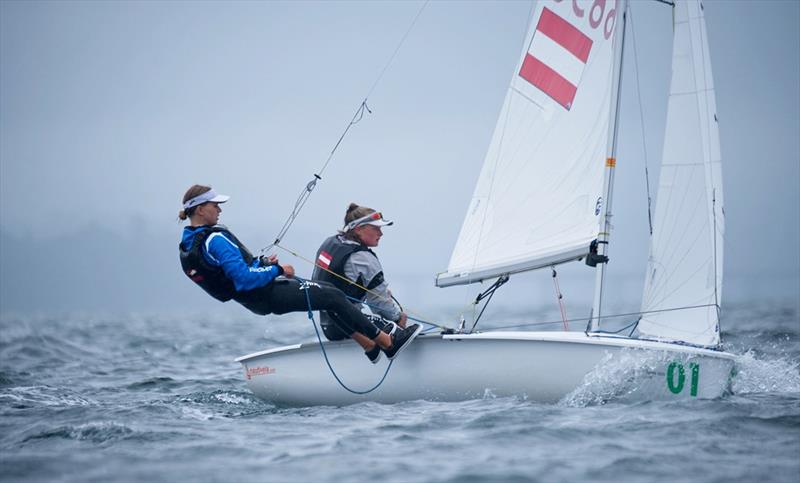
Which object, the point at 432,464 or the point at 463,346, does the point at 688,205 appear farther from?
the point at 432,464

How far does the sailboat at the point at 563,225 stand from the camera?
5.73 metres

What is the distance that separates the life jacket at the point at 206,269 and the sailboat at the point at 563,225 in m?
0.71

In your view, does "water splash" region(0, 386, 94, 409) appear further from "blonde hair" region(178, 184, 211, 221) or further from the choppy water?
"blonde hair" region(178, 184, 211, 221)

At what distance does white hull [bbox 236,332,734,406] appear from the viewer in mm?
5484

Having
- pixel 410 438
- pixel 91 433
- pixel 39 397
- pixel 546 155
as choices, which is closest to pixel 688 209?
pixel 546 155

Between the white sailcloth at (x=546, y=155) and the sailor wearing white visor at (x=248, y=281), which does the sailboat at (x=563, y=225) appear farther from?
the sailor wearing white visor at (x=248, y=281)

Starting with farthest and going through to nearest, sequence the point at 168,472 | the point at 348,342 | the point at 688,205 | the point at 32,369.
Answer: the point at 32,369, the point at 688,205, the point at 348,342, the point at 168,472

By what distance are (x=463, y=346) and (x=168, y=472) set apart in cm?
216

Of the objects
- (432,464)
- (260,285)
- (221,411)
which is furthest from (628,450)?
(221,411)

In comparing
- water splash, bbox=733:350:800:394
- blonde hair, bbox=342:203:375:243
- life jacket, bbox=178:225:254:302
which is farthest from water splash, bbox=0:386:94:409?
water splash, bbox=733:350:800:394

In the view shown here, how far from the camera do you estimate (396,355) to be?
5.86 m

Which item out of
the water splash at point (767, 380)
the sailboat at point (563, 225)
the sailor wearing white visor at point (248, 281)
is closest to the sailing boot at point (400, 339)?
the sailor wearing white visor at point (248, 281)

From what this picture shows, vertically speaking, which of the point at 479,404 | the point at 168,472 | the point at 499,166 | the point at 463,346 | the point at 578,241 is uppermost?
the point at 499,166

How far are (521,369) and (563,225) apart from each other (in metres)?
1.17
